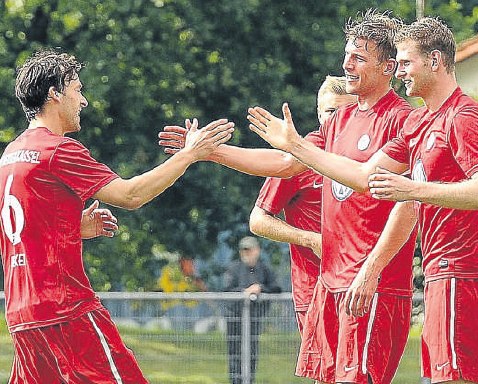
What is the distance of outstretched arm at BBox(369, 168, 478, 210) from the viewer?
22.5 feet

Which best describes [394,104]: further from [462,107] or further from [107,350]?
[107,350]

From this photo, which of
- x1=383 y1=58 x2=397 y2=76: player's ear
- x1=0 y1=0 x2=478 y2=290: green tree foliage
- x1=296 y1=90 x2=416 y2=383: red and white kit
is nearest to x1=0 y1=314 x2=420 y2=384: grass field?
x1=296 y1=90 x2=416 y2=383: red and white kit

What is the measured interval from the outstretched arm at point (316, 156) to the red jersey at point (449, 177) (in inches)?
17.6

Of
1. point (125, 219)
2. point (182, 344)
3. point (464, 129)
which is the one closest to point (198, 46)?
point (125, 219)

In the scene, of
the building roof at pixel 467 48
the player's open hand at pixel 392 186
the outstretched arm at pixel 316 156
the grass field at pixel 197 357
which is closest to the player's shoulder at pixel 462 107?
the player's open hand at pixel 392 186

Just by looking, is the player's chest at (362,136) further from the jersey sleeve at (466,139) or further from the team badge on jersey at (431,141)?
the jersey sleeve at (466,139)

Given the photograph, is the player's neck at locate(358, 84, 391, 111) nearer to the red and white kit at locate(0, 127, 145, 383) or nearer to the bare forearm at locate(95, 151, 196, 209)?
the bare forearm at locate(95, 151, 196, 209)

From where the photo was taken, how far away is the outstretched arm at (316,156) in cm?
765

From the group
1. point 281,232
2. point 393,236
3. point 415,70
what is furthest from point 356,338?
point 415,70

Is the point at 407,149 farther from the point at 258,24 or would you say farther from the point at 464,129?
the point at 258,24

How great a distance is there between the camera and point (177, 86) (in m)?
25.6

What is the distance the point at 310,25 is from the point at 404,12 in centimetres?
165

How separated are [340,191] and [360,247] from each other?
0.33 m

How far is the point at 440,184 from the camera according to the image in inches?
271
